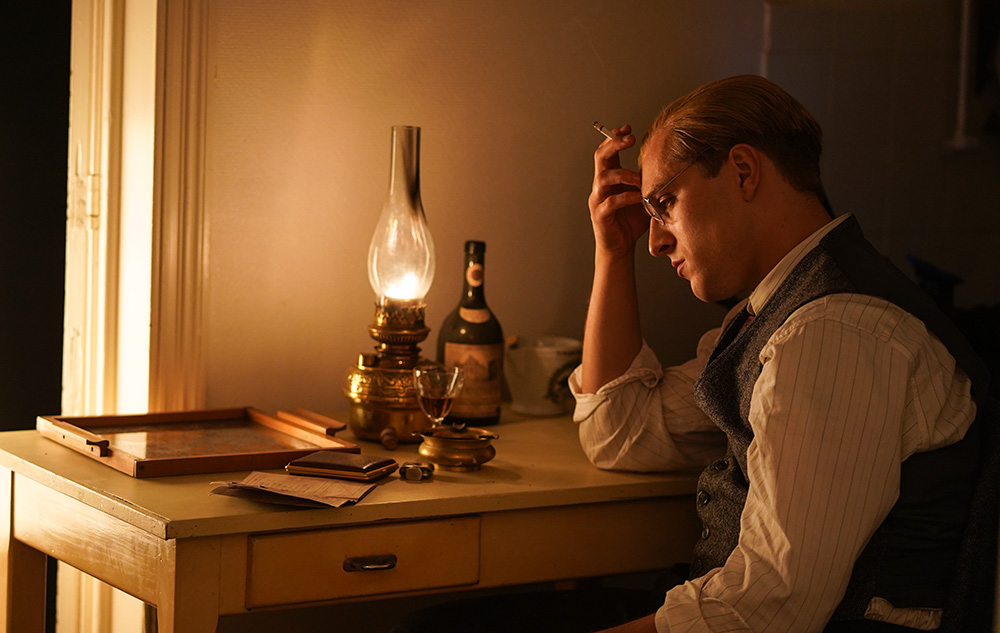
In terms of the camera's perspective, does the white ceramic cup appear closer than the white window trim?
No

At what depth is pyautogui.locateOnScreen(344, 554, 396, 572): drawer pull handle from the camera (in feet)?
4.76

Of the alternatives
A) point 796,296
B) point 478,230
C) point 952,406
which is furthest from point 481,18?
point 952,406

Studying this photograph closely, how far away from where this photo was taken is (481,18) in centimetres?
221

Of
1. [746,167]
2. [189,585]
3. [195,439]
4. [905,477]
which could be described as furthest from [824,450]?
[195,439]

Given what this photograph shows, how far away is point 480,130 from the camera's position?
224 centimetres

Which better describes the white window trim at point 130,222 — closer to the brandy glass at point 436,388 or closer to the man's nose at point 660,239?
the brandy glass at point 436,388

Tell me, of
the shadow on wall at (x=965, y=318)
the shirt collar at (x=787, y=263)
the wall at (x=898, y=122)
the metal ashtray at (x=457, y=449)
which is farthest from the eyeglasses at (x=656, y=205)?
the wall at (x=898, y=122)

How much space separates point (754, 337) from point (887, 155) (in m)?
1.57

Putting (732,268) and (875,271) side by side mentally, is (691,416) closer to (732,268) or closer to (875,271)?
(732,268)

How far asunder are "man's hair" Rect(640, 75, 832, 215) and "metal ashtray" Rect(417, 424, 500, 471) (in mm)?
536

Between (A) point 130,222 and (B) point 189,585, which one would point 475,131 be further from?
(B) point 189,585

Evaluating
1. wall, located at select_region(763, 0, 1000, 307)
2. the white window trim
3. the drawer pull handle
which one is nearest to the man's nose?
the drawer pull handle

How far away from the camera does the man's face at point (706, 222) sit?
4.76ft

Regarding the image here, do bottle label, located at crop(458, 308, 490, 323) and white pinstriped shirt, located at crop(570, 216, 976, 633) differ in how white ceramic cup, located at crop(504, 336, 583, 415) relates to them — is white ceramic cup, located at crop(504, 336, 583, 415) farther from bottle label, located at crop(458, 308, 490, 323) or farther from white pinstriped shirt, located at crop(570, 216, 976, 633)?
white pinstriped shirt, located at crop(570, 216, 976, 633)
